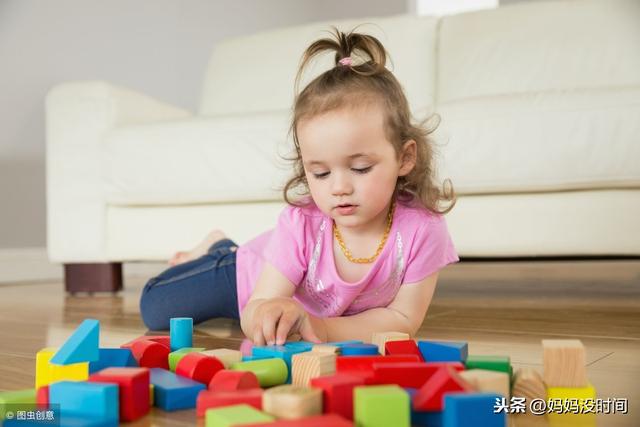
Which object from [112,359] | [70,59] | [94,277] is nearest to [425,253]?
[112,359]

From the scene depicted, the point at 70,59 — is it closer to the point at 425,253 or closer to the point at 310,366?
the point at 425,253

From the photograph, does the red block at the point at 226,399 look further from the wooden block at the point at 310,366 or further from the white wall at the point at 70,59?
the white wall at the point at 70,59

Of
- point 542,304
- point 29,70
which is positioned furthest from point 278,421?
point 29,70

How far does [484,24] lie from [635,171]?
108 cm

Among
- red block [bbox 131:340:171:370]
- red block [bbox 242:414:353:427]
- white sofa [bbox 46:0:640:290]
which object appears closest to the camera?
red block [bbox 242:414:353:427]

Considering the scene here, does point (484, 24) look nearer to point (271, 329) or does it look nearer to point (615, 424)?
point (271, 329)

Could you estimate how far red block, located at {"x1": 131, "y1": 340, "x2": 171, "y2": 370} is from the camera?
2.86 feet

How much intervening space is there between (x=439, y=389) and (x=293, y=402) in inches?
4.7

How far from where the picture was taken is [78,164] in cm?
219

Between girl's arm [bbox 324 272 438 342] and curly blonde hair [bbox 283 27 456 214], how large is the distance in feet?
0.46

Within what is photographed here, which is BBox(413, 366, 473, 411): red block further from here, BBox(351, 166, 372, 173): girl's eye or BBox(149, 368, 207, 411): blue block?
BBox(351, 166, 372, 173): girl's eye

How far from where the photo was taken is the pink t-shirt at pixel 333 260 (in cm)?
118

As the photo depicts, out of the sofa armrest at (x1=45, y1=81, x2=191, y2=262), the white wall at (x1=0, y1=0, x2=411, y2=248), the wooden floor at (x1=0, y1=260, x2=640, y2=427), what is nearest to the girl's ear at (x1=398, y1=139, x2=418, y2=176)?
the wooden floor at (x1=0, y1=260, x2=640, y2=427)

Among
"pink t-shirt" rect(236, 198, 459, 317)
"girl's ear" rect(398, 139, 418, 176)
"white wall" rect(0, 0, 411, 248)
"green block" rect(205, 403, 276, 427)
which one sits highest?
"white wall" rect(0, 0, 411, 248)
